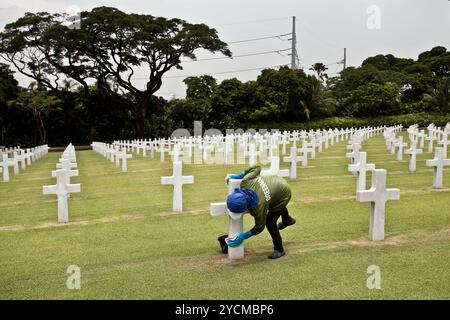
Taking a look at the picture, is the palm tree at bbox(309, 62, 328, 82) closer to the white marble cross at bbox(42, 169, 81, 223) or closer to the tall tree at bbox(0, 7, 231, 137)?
the tall tree at bbox(0, 7, 231, 137)

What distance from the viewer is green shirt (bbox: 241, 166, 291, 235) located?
16.5 feet

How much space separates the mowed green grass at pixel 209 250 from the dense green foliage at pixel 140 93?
33714 millimetres

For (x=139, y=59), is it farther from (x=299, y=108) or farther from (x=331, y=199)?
(x=331, y=199)

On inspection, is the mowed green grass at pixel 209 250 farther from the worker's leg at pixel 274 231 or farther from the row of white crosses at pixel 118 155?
the row of white crosses at pixel 118 155

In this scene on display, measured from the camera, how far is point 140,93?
150 ft

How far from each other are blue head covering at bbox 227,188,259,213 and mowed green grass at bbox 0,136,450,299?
0.68 metres

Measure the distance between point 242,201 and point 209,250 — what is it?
126 cm

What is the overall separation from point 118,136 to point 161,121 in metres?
5.02

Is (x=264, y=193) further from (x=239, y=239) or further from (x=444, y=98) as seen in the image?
(x=444, y=98)

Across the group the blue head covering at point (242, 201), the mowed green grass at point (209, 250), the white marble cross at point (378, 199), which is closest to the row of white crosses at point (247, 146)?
the mowed green grass at point (209, 250)

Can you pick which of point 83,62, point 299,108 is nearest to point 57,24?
point 83,62

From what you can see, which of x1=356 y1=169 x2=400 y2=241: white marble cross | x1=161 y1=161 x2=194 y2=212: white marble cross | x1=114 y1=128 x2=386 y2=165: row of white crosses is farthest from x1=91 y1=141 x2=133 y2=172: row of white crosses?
x1=356 y1=169 x2=400 y2=241: white marble cross

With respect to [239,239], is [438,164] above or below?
above

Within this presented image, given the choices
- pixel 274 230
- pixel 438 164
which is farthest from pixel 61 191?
pixel 438 164
